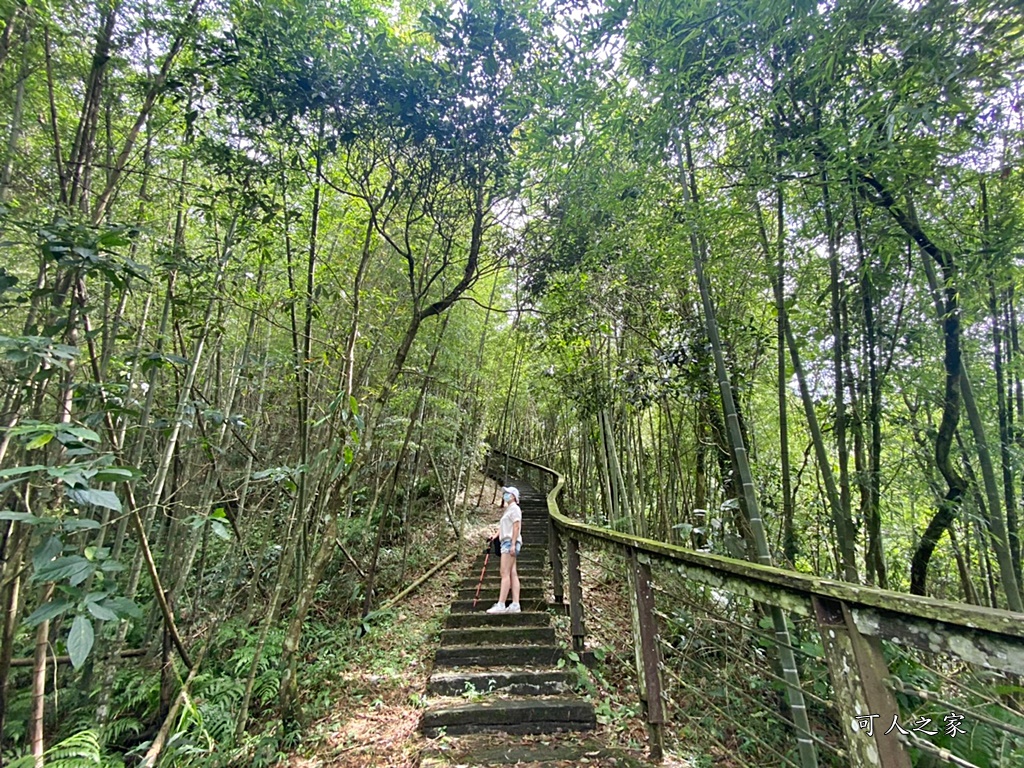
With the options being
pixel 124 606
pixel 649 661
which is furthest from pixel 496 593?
pixel 124 606

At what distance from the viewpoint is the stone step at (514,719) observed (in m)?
2.67

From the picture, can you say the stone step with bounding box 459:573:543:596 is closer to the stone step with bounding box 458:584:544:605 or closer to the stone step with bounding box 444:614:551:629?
the stone step with bounding box 458:584:544:605

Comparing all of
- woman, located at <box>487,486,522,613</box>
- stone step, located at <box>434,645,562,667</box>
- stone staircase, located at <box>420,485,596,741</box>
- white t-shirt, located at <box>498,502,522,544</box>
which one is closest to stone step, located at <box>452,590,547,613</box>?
stone staircase, located at <box>420,485,596,741</box>

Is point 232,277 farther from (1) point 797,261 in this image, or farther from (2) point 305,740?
(1) point 797,261

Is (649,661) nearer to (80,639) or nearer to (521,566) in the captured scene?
(80,639)

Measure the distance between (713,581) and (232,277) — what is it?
413 cm

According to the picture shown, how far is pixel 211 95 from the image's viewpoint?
2967mm

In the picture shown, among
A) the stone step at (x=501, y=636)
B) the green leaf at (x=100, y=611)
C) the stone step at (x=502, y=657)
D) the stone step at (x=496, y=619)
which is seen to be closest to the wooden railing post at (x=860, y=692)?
the green leaf at (x=100, y=611)

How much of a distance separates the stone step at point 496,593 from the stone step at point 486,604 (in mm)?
22

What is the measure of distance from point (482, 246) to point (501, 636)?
3.58 m

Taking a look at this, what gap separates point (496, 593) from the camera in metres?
4.79

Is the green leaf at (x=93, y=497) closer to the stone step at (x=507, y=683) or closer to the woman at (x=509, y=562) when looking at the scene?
the stone step at (x=507, y=683)

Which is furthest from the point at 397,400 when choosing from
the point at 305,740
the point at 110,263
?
the point at 110,263

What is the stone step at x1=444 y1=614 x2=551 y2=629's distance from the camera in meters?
4.00
